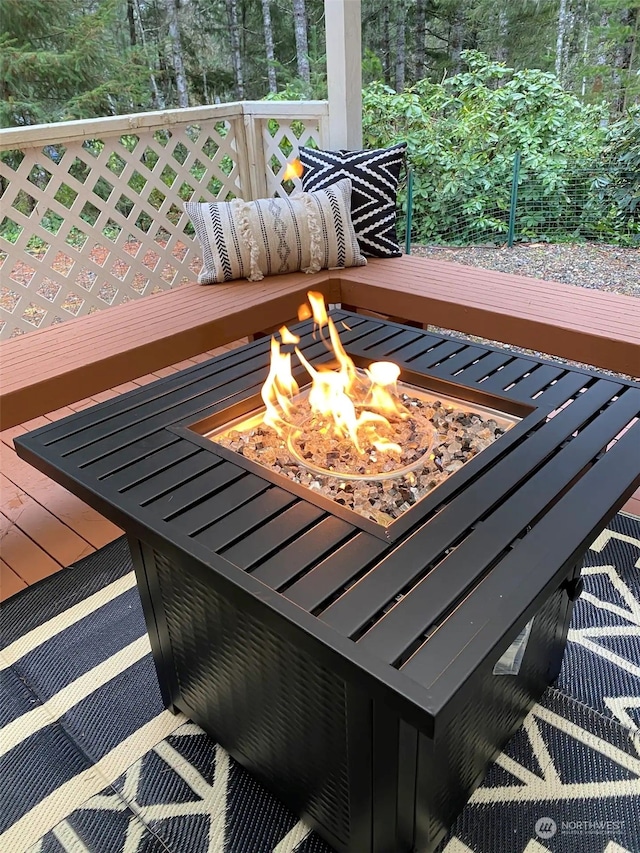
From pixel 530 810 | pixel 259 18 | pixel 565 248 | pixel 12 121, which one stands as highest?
pixel 259 18

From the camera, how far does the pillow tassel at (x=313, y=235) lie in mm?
2586

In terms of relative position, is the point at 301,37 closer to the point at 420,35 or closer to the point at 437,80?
the point at 420,35

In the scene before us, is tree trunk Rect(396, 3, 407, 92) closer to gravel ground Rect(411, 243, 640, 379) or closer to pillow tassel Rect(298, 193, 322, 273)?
gravel ground Rect(411, 243, 640, 379)

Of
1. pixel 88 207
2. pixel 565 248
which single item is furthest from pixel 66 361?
pixel 88 207

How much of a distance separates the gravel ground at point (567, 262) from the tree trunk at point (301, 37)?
121 inches

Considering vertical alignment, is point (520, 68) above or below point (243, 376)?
above

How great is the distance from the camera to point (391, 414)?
133 cm

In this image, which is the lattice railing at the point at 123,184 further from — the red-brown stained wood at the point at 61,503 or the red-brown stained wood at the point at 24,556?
the red-brown stained wood at the point at 24,556

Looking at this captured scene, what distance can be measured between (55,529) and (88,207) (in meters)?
4.83

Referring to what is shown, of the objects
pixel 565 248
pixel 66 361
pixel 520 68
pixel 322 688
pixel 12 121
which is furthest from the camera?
pixel 12 121

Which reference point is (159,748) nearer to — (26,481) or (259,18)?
(26,481)

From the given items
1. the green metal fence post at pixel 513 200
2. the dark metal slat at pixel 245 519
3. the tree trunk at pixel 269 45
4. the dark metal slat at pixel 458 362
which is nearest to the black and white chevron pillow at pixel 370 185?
the green metal fence post at pixel 513 200

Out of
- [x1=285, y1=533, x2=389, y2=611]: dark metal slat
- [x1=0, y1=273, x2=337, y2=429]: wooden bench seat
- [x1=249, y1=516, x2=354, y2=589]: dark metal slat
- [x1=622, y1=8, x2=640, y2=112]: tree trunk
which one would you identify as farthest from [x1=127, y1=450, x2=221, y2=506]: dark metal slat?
[x1=622, y1=8, x2=640, y2=112]: tree trunk

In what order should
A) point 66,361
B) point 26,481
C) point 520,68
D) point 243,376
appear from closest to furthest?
1. point 243,376
2. point 66,361
3. point 26,481
4. point 520,68
